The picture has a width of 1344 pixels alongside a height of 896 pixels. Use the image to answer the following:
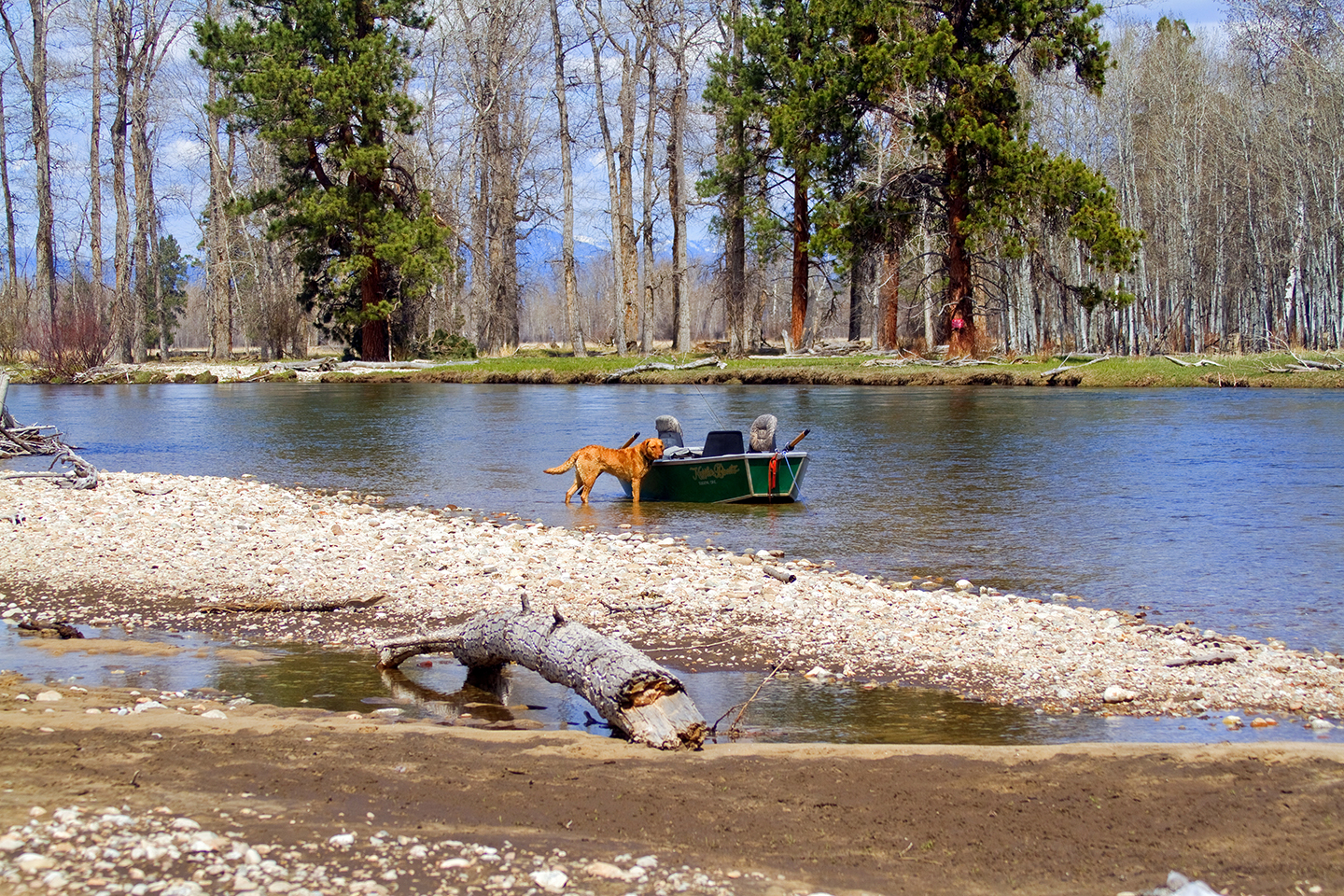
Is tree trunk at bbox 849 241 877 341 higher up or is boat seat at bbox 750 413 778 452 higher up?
tree trunk at bbox 849 241 877 341

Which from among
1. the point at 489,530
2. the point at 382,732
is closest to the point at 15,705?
the point at 382,732

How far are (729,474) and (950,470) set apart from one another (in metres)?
4.54

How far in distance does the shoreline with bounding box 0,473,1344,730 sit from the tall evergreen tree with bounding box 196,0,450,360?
1258 inches

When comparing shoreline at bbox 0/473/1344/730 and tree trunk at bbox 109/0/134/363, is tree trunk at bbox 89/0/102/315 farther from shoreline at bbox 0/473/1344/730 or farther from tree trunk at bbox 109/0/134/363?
shoreline at bbox 0/473/1344/730

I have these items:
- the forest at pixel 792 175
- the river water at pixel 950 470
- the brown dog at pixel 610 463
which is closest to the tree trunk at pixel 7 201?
the forest at pixel 792 175

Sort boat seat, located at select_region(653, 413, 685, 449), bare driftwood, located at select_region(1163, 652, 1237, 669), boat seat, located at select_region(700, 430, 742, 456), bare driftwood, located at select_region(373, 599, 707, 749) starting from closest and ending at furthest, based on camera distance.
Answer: bare driftwood, located at select_region(373, 599, 707, 749) < bare driftwood, located at select_region(1163, 652, 1237, 669) < boat seat, located at select_region(700, 430, 742, 456) < boat seat, located at select_region(653, 413, 685, 449)

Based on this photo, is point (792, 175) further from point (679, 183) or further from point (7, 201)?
point (7, 201)

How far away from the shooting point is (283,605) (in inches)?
353

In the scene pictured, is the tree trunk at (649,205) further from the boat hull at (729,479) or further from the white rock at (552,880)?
the white rock at (552,880)

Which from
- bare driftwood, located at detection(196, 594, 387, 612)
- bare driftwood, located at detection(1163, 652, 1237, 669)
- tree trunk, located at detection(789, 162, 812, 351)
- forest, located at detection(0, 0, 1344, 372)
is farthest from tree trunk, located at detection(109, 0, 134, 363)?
bare driftwood, located at detection(1163, 652, 1237, 669)

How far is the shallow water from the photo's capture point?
6168mm

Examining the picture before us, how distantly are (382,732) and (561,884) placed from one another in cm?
200

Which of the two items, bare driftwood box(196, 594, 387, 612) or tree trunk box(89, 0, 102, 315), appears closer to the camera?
bare driftwood box(196, 594, 387, 612)

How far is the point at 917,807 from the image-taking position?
16.1 ft
